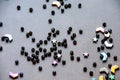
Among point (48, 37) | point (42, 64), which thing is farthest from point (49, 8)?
point (42, 64)

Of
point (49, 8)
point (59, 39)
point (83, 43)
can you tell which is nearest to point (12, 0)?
point (49, 8)

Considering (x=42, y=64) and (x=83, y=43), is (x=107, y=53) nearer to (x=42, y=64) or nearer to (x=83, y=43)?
(x=83, y=43)

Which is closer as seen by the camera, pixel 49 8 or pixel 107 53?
pixel 107 53

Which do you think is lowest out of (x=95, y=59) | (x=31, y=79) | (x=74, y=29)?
(x=31, y=79)

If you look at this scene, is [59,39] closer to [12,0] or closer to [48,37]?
[48,37]

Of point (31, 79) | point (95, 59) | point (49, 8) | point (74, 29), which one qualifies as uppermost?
point (49, 8)

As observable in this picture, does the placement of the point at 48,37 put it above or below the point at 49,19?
below
